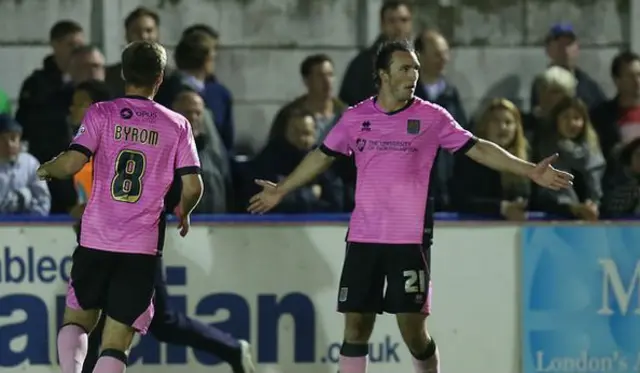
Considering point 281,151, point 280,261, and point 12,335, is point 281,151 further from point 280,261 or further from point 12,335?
point 12,335

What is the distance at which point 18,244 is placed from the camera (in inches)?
417

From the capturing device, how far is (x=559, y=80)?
40.4 feet

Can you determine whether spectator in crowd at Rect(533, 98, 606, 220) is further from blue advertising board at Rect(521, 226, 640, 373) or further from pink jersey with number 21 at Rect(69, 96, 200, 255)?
pink jersey with number 21 at Rect(69, 96, 200, 255)

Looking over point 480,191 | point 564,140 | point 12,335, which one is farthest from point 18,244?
point 564,140

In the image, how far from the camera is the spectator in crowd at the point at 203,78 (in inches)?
460

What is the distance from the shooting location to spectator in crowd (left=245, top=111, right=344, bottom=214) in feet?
36.8

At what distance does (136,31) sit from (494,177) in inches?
107

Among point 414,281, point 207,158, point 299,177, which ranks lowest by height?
point 414,281

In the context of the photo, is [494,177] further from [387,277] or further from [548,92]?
[387,277]

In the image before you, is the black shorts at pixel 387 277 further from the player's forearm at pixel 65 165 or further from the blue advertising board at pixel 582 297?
the blue advertising board at pixel 582 297

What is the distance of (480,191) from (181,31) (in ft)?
11.1

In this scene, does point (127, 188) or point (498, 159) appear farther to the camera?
point (498, 159)

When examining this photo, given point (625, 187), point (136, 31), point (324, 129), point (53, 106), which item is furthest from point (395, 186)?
point (136, 31)

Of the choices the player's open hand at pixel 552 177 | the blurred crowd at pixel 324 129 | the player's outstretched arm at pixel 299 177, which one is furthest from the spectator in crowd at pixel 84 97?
the player's open hand at pixel 552 177
